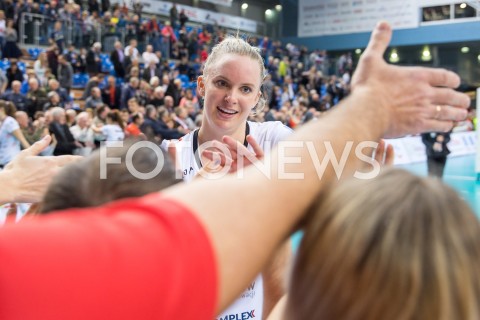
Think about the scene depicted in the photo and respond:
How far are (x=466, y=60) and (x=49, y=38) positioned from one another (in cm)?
2099

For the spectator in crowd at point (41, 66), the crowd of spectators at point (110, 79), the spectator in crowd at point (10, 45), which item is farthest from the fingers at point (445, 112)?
the spectator in crowd at point (10, 45)

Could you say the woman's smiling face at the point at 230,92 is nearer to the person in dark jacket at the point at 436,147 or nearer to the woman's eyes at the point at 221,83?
the woman's eyes at the point at 221,83

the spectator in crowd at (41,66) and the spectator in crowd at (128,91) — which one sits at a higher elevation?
the spectator in crowd at (41,66)

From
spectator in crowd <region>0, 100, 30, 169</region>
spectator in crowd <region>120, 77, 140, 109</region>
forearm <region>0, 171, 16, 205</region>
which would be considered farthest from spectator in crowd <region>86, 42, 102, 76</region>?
forearm <region>0, 171, 16, 205</region>

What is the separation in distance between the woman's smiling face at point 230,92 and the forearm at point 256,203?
68.7 inches

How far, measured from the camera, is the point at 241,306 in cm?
229

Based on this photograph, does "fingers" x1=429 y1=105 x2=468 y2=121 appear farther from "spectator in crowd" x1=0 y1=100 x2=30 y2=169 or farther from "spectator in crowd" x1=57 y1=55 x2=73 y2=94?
"spectator in crowd" x1=57 y1=55 x2=73 y2=94

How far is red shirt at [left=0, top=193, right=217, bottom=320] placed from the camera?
2.01ft

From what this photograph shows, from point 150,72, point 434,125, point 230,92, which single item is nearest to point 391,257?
point 434,125

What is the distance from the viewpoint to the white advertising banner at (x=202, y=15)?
25.2m

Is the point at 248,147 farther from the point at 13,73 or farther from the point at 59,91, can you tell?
the point at 13,73

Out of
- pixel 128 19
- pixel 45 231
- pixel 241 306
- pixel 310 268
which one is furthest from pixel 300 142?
pixel 128 19

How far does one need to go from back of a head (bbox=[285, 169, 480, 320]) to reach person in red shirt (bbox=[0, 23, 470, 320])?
62 millimetres

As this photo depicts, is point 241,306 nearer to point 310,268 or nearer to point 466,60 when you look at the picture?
point 310,268
